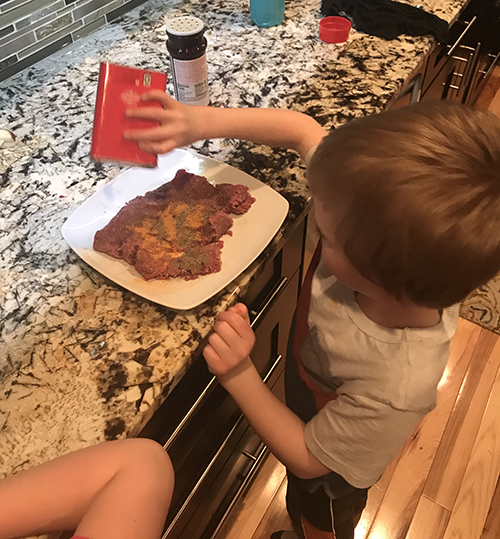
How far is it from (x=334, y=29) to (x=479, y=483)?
123 cm

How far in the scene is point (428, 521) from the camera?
1.24 meters

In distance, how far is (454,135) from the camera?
0.47m

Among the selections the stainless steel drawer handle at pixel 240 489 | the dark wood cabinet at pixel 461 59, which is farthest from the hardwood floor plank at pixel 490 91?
the stainless steel drawer handle at pixel 240 489

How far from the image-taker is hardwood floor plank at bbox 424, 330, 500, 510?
4.25 ft

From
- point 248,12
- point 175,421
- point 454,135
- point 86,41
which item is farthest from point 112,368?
point 248,12

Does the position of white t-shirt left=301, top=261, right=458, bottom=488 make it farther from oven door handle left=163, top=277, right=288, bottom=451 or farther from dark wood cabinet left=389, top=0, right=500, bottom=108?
dark wood cabinet left=389, top=0, right=500, bottom=108

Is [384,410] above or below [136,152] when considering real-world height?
below

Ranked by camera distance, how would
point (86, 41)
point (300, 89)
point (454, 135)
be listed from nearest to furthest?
point (454, 135), point (300, 89), point (86, 41)

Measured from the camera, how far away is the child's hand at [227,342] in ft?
2.11

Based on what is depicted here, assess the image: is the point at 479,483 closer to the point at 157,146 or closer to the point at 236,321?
the point at 236,321

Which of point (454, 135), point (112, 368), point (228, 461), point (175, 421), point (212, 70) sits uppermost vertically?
point (454, 135)

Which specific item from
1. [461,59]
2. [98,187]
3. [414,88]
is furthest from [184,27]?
[461,59]

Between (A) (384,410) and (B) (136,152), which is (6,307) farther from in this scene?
(A) (384,410)

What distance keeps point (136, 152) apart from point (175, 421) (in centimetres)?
40
